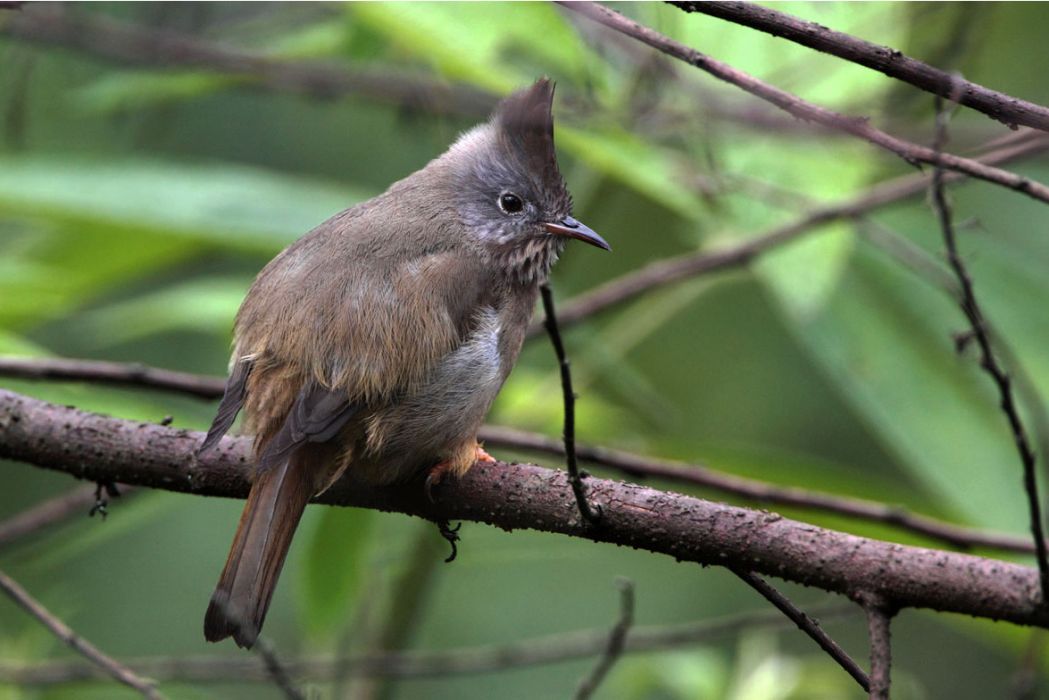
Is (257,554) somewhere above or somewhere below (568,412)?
below

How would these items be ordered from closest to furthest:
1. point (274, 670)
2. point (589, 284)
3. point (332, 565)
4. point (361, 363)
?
point (274, 670), point (361, 363), point (332, 565), point (589, 284)

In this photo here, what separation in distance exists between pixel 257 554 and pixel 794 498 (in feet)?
4.79

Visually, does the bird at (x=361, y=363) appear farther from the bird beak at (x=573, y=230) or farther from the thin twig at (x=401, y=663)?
the thin twig at (x=401, y=663)

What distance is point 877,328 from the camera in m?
4.79

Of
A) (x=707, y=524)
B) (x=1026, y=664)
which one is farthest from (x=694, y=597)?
(x=707, y=524)

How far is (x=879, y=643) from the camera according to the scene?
7.36ft

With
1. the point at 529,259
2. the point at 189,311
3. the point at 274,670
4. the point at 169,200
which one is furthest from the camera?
the point at 169,200

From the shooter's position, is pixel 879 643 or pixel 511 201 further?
pixel 511 201

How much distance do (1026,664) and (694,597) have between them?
12.4 ft

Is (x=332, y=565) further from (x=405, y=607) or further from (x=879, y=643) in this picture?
(x=879, y=643)

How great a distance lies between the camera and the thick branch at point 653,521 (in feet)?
7.98

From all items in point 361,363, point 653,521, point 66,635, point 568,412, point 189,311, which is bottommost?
point 66,635

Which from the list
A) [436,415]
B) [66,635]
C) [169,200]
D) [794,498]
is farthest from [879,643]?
[169,200]

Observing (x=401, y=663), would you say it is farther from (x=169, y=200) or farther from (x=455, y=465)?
(x=169, y=200)
